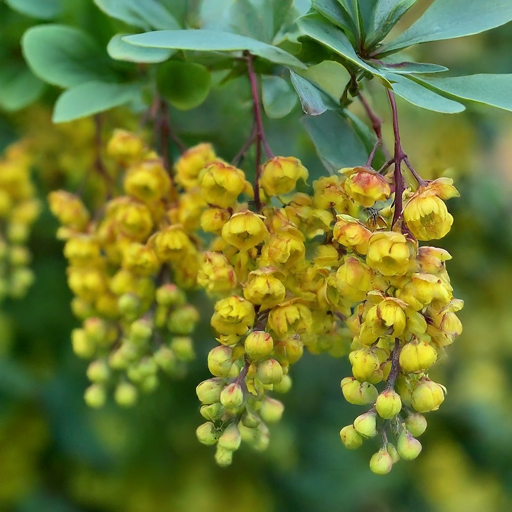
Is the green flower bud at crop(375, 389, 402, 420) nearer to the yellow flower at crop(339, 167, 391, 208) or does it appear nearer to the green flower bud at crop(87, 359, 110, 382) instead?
the yellow flower at crop(339, 167, 391, 208)

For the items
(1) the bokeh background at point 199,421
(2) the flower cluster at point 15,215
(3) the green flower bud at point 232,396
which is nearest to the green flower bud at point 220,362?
(3) the green flower bud at point 232,396

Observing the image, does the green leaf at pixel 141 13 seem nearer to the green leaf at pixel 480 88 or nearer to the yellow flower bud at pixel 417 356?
the green leaf at pixel 480 88

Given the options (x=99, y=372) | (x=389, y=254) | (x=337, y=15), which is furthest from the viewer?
(x=99, y=372)

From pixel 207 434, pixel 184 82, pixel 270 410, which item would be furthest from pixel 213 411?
pixel 184 82

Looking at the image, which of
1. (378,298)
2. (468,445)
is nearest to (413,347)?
(378,298)

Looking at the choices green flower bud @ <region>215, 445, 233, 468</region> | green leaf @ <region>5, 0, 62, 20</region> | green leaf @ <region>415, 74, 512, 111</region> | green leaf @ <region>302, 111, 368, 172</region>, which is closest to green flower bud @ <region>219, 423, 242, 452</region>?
green flower bud @ <region>215, 445, 233, 468</region>

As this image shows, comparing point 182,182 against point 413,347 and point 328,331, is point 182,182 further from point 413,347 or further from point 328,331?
point 413,347

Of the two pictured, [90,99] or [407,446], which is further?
[90,99]

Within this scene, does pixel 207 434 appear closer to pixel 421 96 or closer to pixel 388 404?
pixel 388 404
